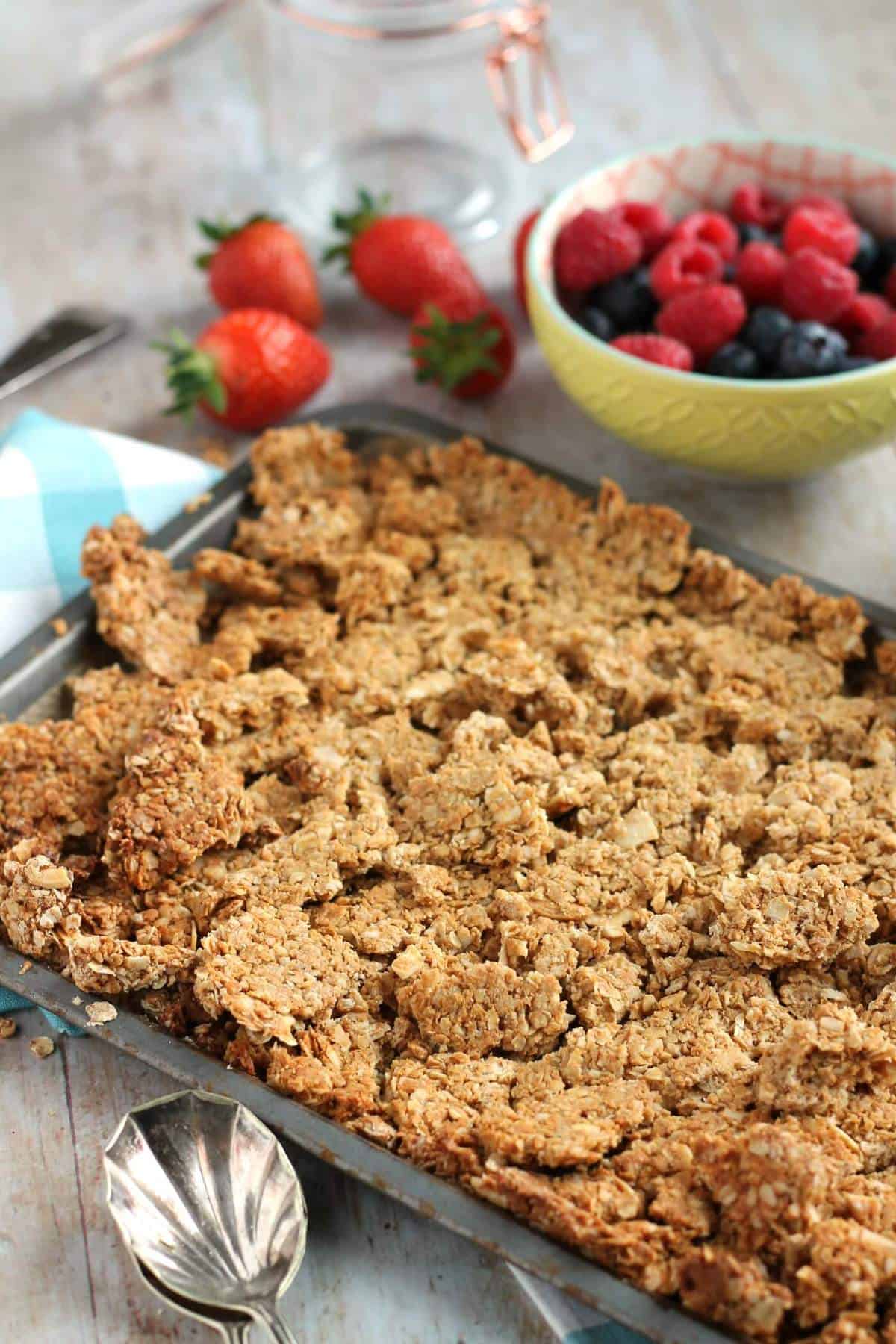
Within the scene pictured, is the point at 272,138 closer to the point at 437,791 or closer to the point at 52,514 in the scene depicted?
the point at 52,514

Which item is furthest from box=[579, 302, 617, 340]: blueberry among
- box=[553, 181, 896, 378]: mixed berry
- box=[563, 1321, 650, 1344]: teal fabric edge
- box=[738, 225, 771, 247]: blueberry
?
box=[563, 1321, 650, 1344]: teal fabric edge

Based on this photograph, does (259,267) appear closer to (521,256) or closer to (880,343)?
(521,256)

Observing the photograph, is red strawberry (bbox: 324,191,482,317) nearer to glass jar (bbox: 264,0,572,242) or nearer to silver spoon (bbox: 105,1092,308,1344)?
glass jar (bbox: 264,0,572,242)

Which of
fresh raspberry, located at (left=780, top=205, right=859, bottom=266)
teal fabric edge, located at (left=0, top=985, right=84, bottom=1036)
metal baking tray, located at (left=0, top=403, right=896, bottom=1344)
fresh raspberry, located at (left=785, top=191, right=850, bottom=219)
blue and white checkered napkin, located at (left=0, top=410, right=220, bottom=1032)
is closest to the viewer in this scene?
metal baking tray, located at (left=0, top=403, right=896, bottom=1344)

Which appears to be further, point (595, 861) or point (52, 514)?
point (52, 514)

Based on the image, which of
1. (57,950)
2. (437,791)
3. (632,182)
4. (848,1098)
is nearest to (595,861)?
(437,791)
